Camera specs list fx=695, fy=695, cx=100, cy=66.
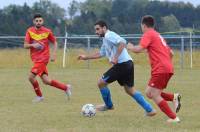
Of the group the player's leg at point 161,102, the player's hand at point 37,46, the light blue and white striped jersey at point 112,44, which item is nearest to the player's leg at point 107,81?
the light blue and white striped jersey at point 112,44

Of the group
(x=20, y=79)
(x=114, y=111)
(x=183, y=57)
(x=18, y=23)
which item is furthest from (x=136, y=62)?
(x=114, y=111)

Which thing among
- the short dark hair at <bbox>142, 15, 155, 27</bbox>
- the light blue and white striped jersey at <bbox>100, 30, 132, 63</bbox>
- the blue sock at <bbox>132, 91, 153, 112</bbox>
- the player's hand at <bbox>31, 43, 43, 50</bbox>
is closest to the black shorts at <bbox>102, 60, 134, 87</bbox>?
the light blue and white striped jersey at <bbox>100, 30, 132, 63</bbox>

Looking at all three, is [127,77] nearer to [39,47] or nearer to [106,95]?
[106,95]

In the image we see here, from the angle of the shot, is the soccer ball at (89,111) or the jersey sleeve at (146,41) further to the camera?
the soccer ball at (89,111)

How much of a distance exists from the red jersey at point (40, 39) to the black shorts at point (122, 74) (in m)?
3.07

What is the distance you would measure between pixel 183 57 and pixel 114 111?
21671 mm

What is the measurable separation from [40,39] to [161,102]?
15.4 ft

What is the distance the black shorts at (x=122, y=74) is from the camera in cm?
1162

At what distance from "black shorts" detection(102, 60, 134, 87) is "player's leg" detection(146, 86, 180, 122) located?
1197mm

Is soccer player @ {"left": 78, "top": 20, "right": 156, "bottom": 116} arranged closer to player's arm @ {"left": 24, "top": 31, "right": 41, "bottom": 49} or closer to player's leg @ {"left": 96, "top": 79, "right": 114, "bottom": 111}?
player's leg @ {"left": 96, "top": 79, "right": 114, "bottom": 111}

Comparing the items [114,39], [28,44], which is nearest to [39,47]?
[28,44]

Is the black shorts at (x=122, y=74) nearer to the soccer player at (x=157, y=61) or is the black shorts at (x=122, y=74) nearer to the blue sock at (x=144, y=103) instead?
the blue sock at (x=144, y=103)

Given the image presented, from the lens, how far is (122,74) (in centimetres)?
1162

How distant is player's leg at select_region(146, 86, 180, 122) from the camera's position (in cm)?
1036
